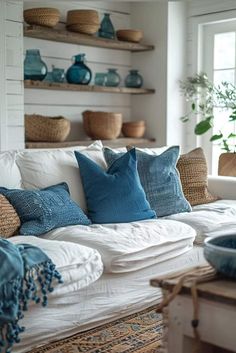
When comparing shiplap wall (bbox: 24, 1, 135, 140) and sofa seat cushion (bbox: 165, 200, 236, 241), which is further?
shiplap wall (bbox: 24, 1, 135, 140)

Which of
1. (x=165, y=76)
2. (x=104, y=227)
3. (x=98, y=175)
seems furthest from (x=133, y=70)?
(x=104, y=227)

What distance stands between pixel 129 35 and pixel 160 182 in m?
1.98

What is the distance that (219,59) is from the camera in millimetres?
4863

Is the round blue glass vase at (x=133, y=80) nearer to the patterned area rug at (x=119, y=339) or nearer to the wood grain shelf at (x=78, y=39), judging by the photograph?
the wood grain shelf at (x=78, y=39)

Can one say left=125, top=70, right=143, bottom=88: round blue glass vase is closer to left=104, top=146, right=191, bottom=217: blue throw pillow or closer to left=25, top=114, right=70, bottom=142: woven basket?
left=25, top=114, right=70, bottom=142: woven basket

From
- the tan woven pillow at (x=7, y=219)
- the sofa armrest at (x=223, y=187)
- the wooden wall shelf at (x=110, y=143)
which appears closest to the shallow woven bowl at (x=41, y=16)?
the wooden wall shelf at (x=110, y=143)

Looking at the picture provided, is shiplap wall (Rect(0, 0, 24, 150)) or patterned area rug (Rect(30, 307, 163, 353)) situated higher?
shiplap wall (Rect(0, 0, 24, 150))

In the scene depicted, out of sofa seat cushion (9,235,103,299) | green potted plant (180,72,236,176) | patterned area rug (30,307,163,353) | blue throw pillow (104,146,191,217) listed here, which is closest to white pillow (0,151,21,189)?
sofa seat cushion (9,235,103,299)

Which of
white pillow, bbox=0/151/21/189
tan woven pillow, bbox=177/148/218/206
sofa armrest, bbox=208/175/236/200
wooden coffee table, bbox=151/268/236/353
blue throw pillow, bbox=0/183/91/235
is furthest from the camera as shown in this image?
sofa armrest, bbox=208/175/236/200

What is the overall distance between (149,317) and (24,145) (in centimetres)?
199

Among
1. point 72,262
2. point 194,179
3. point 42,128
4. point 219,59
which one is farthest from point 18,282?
point 219,59

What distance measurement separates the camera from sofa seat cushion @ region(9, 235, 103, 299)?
2.19 meters

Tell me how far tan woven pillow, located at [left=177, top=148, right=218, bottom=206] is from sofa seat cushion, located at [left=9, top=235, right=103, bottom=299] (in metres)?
1.41

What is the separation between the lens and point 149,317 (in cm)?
259
